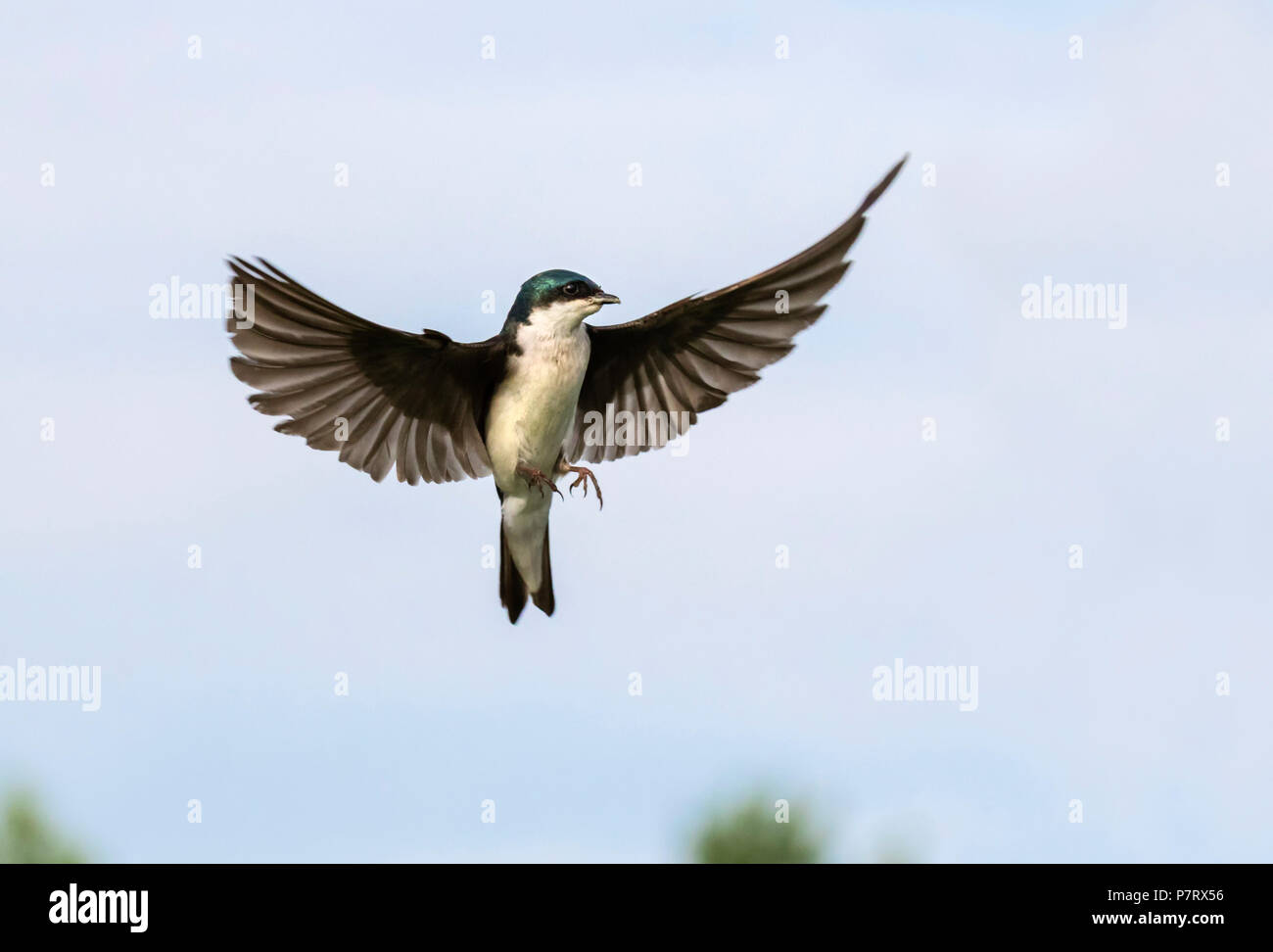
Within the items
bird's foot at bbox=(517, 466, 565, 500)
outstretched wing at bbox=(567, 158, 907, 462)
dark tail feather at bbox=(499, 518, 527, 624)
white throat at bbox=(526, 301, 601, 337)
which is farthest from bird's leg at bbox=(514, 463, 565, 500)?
white throat at bbox=(526, 301, 601, 337)

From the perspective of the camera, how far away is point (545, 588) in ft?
40.0

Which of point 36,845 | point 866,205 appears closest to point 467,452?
point 866,205

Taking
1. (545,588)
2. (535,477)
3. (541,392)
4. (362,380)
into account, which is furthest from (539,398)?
(545,588)

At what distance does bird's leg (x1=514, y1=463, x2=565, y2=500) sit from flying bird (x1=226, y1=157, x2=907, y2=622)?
17 millimetres

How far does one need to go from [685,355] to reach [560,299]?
4.14 ft

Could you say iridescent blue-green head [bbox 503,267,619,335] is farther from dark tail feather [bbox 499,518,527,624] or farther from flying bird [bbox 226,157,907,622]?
dark tail feather [bbox 499,518,527,624]

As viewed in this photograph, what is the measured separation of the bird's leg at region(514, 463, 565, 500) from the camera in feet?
38.1

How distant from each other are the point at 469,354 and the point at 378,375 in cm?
58

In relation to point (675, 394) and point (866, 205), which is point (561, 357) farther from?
point (866, 205)

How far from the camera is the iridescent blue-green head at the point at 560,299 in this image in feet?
36.9

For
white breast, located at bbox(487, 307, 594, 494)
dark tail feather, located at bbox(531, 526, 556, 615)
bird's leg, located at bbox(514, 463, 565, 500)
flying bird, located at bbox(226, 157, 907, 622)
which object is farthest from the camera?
dark tail feather, located at bbox(531, 526, 556, 615)

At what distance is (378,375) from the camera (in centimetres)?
1168

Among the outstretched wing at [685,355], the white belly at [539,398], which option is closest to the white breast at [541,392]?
the white belly at [539,398]

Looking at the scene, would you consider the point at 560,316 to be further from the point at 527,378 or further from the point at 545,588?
the point at 545,588
